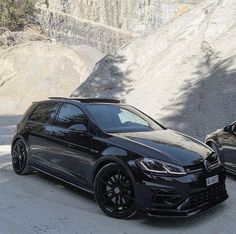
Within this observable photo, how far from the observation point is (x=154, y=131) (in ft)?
21.8

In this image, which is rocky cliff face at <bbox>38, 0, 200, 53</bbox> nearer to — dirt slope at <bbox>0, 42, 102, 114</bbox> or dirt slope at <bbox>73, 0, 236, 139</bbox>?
dirt slope at <bbox>0, 42, 102, 114</bbox>

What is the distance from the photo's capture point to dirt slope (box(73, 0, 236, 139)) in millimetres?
12109

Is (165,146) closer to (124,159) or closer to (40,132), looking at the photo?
(124,159)

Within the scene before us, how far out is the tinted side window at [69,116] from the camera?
21.7ft

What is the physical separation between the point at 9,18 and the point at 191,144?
40.0 metres

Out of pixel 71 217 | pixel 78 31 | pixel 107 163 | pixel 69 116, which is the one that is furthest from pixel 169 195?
pixel 78 31

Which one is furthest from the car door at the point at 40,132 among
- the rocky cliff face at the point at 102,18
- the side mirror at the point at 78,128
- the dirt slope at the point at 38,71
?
the rocky cliff face at the point at 102,18

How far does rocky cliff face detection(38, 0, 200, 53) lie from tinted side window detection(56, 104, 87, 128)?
126 ft

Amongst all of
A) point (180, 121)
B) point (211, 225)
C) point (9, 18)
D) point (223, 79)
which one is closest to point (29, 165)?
point (211, 225)

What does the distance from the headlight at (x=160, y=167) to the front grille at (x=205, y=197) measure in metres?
0.35

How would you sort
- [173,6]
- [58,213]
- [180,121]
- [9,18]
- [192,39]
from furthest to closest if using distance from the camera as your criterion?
[173,6] < [9,18] < [192,39] < [180,121] < [58,213]

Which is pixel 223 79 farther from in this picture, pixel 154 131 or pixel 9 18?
pixel 9 18

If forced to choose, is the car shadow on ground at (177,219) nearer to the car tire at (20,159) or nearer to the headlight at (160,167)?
the headlight at (160,167)

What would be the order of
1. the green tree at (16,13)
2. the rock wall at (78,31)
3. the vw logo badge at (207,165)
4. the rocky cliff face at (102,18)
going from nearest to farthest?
1. the vw logo badge at (207,165)
2. the green tree at (16,13)
3. the rock wall at (78,31)
4. the rocky cliff face at (102,18)
